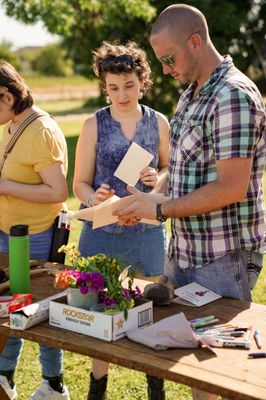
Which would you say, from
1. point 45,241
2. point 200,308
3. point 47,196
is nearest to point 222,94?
point 200,308

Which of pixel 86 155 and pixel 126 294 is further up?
pixel 86 155

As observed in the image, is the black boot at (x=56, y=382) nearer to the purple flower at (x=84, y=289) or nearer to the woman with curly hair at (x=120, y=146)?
the woman with curly hair at (x=120, y=146)

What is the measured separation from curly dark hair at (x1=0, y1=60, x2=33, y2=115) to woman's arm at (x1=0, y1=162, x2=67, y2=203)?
0.34 m

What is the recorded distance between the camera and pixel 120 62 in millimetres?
3322

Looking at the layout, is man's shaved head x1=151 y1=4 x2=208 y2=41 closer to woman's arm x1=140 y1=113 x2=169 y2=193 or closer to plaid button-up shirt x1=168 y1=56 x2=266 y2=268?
plaid button-up shirt x1=168 y1=56 x2=266 y2=268

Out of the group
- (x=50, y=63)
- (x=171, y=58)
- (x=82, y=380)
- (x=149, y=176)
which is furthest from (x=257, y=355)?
(x=50, y=63)

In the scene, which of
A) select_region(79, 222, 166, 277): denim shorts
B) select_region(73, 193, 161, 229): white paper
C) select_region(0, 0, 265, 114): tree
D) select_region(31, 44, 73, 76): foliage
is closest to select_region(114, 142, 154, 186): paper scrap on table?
select_region(73, 193, 161, 229): white paper

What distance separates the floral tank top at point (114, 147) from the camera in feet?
11.3

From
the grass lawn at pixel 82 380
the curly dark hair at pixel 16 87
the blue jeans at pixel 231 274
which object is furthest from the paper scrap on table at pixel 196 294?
the grass lawn at pixel 82 380

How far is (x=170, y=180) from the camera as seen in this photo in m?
2.80

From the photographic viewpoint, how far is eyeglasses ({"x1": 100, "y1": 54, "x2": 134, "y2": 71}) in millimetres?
3320

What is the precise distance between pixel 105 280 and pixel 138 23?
2093 centimetres

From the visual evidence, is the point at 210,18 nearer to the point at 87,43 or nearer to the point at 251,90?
the point at 87,43

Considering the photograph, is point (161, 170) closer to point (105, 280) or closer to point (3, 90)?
point (3, 90)
